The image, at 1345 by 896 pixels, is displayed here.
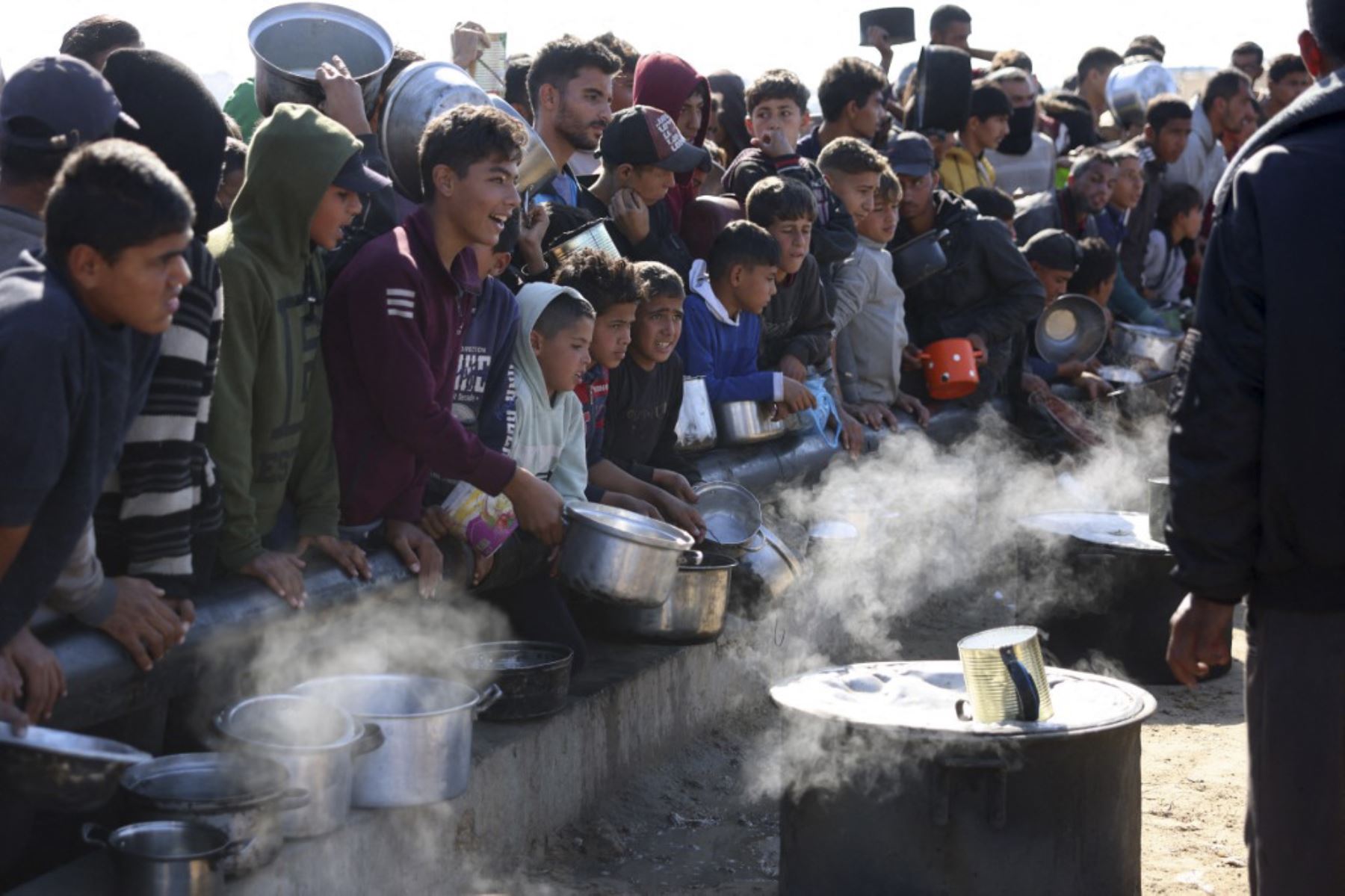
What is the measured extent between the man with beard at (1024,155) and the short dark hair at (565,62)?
20.0ft

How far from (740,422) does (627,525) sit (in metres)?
2.15

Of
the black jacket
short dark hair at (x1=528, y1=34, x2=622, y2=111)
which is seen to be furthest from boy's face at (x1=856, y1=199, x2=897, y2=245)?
the black jacket

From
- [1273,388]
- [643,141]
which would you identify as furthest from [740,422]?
[1273,388]

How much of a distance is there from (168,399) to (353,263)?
4.09ft

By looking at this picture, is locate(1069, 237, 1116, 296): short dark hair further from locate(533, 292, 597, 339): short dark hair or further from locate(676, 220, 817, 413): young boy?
locate(533, 292, 597, 339): short dark hair

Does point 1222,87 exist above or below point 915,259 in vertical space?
above

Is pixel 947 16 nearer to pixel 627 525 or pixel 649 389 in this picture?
pixel 649 389

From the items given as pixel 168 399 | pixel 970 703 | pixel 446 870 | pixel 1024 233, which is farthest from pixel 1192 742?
pixel 1024 233

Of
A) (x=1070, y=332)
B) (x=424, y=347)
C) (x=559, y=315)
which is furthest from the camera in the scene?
(x=1070, y=332)

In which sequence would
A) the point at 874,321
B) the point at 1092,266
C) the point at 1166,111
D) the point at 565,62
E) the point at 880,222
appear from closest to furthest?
the point at 565,62 → the point at 880,222 → the point at 874,321 → the point at 1092,266 → the point at 1166,111

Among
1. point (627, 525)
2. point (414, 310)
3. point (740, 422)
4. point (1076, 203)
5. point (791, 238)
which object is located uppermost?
point (1076, 203)

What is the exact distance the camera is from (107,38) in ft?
18.2

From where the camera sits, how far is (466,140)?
4.91m

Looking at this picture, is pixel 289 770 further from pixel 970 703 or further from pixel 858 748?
pixel 970 703
